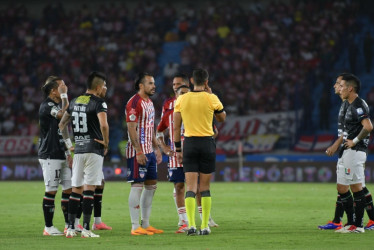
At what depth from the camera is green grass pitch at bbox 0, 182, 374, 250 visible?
10.1 meters

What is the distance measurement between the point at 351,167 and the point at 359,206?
0.64 metres

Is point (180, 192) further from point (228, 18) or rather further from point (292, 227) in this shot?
point (228, 18)

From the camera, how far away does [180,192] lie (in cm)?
1237

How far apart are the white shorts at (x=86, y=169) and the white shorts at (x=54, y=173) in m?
0.59

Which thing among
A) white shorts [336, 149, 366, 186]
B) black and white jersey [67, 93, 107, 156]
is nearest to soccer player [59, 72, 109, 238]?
black and white jersey [67, 93, 107, 156]

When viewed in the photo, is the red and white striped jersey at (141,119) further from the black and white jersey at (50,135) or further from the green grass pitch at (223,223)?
the green grass pitch at (223,223)

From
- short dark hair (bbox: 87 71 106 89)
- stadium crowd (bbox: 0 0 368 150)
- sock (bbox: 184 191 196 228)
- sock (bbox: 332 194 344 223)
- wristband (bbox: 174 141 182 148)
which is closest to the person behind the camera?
sock (bbox: 184 191 196 228)

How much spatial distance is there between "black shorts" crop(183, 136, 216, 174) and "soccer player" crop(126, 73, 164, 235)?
0.73 meters

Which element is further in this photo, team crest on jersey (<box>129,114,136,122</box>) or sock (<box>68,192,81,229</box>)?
team crest on jersey (<box>129,114,136,122</box>)

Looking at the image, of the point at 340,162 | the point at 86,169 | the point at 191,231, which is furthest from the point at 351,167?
the point at 86,169

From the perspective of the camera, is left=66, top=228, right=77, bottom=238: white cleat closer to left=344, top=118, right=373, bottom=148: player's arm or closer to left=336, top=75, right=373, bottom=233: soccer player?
left=336, top=75, right=373, bottom=233: soccer player

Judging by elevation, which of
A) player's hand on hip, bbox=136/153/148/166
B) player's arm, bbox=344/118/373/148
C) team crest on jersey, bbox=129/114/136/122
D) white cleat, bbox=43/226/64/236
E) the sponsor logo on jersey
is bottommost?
white cleat, bbox=43/226/64/236

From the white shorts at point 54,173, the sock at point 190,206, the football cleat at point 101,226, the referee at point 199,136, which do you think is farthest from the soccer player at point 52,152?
the sock at point 190,206

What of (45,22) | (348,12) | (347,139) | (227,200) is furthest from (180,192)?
(45,22)
